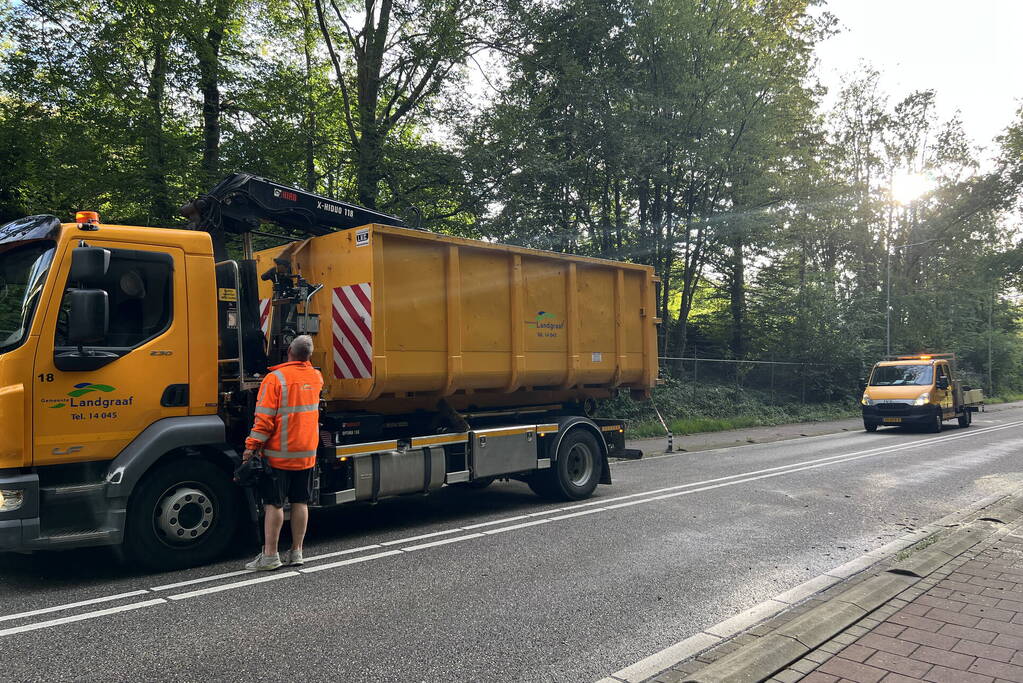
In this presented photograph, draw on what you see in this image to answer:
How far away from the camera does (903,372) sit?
2045cm

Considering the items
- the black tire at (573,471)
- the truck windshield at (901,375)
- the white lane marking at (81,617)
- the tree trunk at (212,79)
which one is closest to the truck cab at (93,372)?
the white lane marking at (81,617)

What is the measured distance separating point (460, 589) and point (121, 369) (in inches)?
119

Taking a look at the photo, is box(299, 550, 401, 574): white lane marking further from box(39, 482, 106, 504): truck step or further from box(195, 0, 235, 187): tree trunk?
box(195, 0, 235, 187): tree trunk

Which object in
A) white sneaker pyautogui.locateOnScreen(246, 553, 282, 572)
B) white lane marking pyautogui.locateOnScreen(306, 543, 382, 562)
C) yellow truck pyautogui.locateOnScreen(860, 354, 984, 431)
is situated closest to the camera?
white sneaker pyautogui.locateOnScreen(246, 553, 282, 572)

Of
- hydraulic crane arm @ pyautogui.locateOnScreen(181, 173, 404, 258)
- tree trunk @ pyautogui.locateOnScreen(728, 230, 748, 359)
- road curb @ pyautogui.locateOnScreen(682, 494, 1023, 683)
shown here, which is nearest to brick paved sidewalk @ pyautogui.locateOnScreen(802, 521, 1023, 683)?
road curb @ pyautogui.locateOnScreen(682, 494, 1023, 683)

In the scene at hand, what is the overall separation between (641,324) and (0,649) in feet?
25.6

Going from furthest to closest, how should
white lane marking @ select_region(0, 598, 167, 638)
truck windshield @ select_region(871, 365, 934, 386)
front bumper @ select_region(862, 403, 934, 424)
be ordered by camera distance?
truck windshield @ select_region(871, 365, 934, 386)
front bumper @ select_region(862, 403, 934, 424)
white lane marking @ select_region(0, 598, 167, 638)

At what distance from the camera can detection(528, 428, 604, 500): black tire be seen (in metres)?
8.68

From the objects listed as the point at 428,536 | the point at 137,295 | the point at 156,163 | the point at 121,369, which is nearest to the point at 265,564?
the point at 428,536

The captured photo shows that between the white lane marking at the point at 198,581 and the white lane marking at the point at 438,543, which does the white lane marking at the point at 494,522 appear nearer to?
the white lane marking at the point at 438,543

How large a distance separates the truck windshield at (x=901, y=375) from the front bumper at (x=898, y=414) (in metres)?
0.90

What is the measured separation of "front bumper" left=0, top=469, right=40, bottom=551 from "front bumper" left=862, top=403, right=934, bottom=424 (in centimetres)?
1995

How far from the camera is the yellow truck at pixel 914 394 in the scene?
19406 millimetres

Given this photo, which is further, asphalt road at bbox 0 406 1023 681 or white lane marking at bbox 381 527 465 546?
white lane marking at bbox 381 527 465 546
